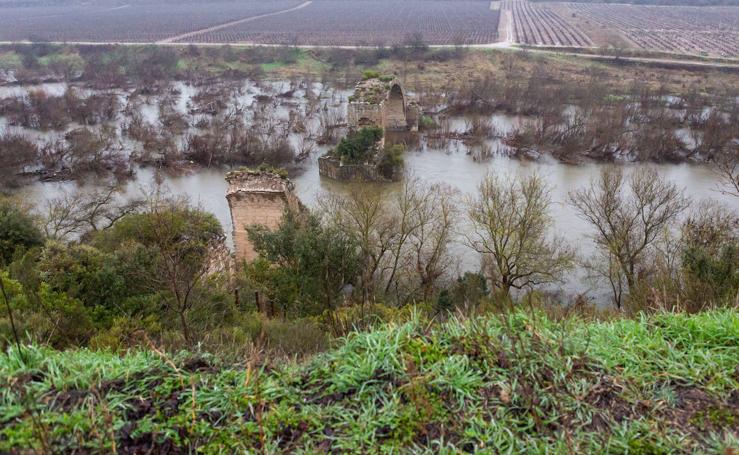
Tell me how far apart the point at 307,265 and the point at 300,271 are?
0.67ft

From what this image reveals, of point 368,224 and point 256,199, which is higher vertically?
point 256,199

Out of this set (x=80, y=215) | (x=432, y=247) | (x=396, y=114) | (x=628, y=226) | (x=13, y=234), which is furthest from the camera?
(x=396, y=114)

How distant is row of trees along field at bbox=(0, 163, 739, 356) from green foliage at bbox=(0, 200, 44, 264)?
0.10 feet

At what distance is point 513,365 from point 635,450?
938 mm

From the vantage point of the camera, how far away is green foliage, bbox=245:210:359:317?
411 inches

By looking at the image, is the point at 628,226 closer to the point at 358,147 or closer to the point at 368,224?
the point at 368,224

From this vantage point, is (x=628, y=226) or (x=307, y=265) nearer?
(x=307, y=265)

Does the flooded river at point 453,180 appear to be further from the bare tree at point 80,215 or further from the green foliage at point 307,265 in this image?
the green foliage at point 307,265

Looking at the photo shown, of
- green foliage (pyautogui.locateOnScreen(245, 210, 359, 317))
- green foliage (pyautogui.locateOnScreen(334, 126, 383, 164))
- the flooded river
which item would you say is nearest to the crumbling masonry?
green foliage (pyautogui.locateOnScreen(245, 210, 359, 317))

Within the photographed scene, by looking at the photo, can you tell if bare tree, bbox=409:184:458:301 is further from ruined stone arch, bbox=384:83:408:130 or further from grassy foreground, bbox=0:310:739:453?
ruined stone arch, bbox=384:83:408:130

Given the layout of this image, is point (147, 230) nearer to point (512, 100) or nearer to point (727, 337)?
point (727, 337)

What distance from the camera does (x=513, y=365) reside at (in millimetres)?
3932

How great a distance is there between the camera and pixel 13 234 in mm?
12383

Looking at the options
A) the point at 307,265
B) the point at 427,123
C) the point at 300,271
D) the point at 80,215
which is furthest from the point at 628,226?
the point at 427,123
